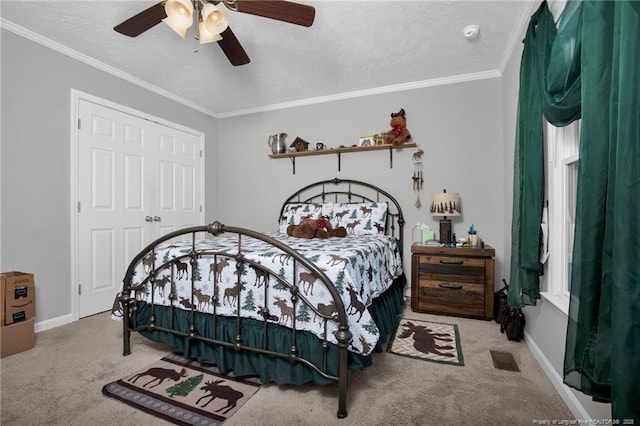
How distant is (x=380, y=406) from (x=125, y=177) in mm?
3220

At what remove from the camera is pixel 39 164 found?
8.27 feet

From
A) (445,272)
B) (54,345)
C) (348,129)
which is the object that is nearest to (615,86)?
(445,272)

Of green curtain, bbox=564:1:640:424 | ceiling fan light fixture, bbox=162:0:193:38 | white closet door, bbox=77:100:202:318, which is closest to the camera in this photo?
green curtain, bbox=564:1:640:424

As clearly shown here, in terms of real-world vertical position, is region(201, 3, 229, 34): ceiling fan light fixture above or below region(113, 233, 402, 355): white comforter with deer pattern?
above

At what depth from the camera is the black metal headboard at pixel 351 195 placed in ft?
11.3

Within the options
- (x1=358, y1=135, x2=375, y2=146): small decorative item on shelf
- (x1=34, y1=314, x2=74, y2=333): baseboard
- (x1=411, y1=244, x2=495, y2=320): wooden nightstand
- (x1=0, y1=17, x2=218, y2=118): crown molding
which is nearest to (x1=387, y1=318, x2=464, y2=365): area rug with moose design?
(x1=411, y1=244, x2=495, y2=320): wooden nightstand

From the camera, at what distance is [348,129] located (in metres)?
3.71

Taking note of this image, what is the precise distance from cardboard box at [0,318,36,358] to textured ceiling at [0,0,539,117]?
2255 millimetres

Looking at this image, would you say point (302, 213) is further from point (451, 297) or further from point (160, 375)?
point (160, 375)

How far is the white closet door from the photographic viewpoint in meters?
2.85

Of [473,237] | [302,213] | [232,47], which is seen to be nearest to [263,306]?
[232,47]

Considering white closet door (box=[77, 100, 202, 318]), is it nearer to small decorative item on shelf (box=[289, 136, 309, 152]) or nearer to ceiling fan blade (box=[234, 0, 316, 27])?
small decorative item on shelf (box=[289, 136, 309, 152])

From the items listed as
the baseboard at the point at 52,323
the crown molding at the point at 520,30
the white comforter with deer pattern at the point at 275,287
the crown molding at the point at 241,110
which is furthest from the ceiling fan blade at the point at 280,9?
the baseboard at the point at 52,323

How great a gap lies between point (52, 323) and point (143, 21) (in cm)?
255
